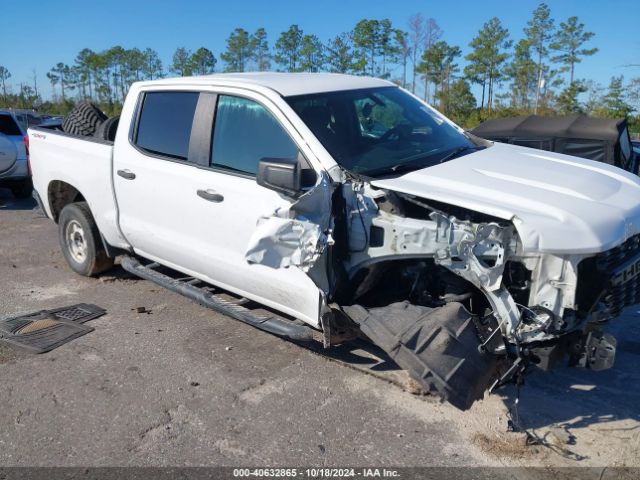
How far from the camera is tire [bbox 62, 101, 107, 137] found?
6.28 m

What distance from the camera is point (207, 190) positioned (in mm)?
4309

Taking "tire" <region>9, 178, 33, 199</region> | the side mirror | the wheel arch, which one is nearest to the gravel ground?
the side mirror

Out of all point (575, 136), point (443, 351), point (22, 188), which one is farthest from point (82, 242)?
point (575, 136)

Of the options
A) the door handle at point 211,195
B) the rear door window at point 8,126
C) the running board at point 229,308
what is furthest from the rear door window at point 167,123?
the rear door window at point 8,126

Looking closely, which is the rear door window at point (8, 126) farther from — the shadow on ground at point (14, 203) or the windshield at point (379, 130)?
the windshield at point (379, 130)

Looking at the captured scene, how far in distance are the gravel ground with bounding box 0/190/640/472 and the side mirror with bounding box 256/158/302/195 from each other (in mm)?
1372

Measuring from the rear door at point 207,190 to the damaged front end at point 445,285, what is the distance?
32cm

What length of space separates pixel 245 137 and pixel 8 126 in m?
8.97

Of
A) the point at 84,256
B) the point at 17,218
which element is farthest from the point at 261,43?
the point at 84,256

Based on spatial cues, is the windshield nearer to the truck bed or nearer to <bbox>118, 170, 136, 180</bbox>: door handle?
<bbox>118, 170, 136, 180</bbox>: door handle

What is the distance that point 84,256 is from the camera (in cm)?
621

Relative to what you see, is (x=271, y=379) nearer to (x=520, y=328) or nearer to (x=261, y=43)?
(x=520, y=328)

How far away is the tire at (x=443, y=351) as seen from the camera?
305cm

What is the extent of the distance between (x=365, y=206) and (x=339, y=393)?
1.28 m
